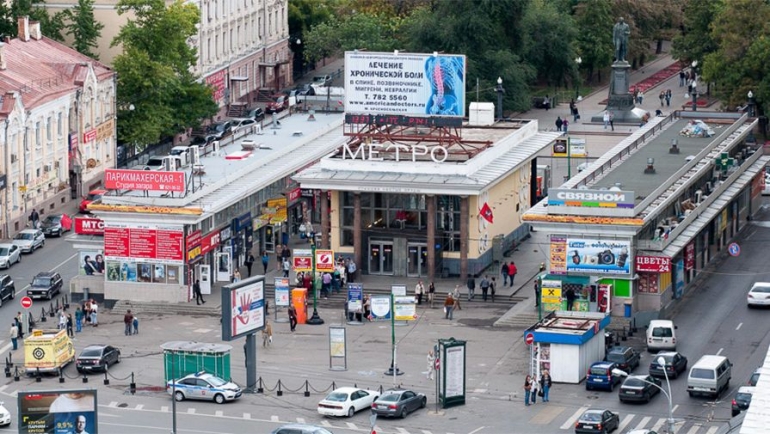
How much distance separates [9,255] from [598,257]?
1404 inches

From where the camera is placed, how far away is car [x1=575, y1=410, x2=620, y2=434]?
93250 mm

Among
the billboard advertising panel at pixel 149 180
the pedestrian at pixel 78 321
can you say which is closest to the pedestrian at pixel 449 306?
the billboard advertising panel at pixel 149 180

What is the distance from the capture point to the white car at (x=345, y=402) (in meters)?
96.8

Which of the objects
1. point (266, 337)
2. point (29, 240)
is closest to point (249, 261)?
point (29, 240)

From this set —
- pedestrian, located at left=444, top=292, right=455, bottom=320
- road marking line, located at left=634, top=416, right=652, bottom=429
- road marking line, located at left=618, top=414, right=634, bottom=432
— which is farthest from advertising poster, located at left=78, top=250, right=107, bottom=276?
road marking line, located at left=634, top=416, right=652, bottom=429

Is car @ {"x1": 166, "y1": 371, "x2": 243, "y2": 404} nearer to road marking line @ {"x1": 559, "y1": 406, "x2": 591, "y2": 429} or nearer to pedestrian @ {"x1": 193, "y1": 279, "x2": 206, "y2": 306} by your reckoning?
road marking line @ {"x1": 559, "y1": 406, "x2": 591, "y2": 429}

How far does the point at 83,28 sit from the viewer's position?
16250cm

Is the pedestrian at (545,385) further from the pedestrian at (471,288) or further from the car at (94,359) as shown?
the car at (94,359)

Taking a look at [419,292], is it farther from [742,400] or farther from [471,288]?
[742,400]

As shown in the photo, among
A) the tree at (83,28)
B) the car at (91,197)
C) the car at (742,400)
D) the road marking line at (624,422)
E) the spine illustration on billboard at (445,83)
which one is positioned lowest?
the car at (91,197)

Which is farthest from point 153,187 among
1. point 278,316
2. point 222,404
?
point 222,404

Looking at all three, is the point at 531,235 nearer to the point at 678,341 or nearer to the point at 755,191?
the point at 755,191

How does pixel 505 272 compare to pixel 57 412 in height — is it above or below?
below

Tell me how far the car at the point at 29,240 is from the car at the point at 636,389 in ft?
150
